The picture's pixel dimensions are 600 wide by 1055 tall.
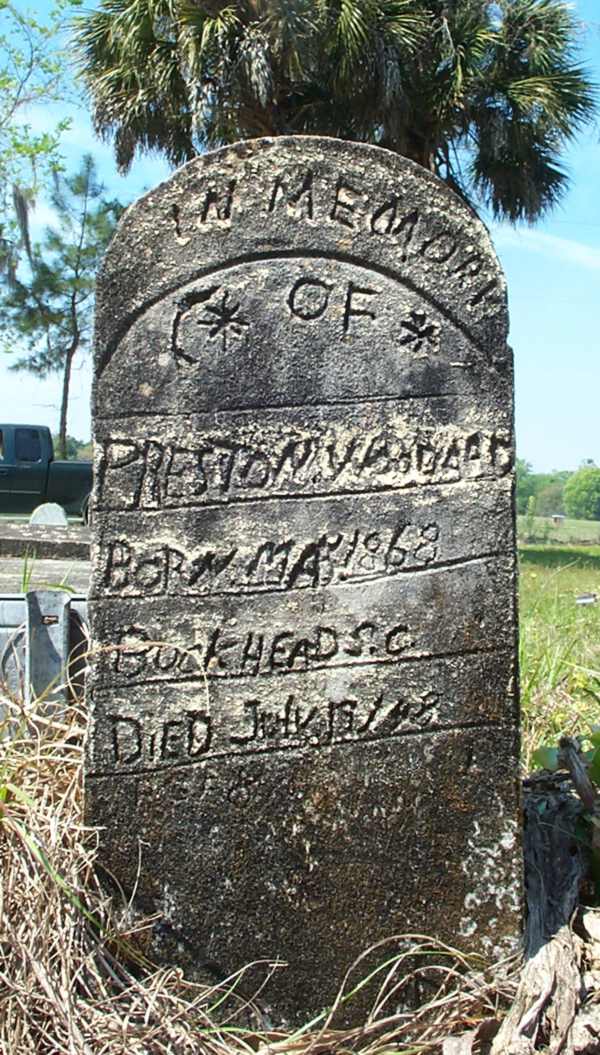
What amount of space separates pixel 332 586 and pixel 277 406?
380 mm

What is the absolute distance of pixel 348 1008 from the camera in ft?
7.50

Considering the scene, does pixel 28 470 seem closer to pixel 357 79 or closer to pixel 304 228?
pixel 357 79

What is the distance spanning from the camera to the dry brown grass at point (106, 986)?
2.09 m

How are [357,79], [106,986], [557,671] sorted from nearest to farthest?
1. [106,986]
2. [557,671]
3. [357,79]

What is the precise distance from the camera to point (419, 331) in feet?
7.59

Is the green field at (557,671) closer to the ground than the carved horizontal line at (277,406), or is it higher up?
closer to the ground

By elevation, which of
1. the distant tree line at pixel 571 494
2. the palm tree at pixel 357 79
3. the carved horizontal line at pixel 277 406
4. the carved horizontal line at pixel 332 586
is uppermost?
the palm tree at pixel 357 79

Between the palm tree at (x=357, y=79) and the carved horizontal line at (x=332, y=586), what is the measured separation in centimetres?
1175

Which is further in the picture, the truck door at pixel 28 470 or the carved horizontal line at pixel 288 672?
the truck door at pixel 28 470

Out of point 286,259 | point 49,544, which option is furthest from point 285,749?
point 49,544

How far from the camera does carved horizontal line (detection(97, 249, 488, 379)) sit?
2.28 meters

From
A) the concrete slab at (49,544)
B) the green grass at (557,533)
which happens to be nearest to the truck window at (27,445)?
the green grass at (557,533)

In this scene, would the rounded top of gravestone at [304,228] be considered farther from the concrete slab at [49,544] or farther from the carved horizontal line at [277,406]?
the concrete slab at [49,544]

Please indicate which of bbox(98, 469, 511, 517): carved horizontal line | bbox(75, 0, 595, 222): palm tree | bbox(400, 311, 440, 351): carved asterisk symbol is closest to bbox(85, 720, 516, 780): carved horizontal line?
bbox(98, 469, 511, 517): carved horizontal line
